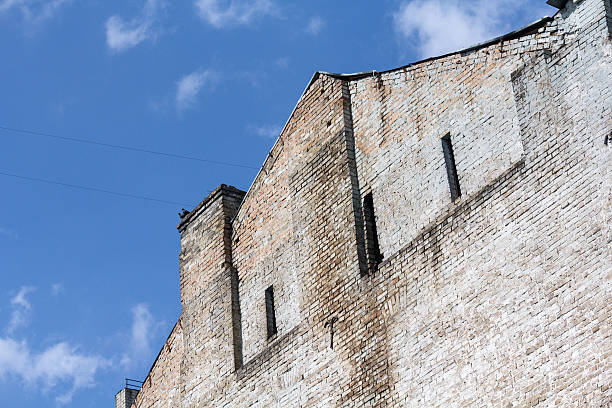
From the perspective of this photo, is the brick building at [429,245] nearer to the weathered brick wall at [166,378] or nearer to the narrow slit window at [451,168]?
the narrow slit window at [451,168]

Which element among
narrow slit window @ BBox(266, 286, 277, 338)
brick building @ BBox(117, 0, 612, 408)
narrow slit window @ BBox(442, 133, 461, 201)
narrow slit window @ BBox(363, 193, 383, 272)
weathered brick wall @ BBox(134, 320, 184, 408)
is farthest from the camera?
weathered brick wall @ BBox(134, 320, 184, 408)

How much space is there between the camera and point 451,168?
16719 millimetres

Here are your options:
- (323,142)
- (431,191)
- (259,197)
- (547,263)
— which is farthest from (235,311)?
(547,263)

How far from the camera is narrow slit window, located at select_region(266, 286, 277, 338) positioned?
63.1ft

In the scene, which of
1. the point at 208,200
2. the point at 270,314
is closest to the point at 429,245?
the point at 270,314

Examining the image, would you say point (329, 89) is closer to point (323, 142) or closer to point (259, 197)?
point (323, 142)

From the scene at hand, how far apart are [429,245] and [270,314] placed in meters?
4.01

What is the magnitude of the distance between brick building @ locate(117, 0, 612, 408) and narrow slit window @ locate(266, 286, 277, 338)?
3 centimetres

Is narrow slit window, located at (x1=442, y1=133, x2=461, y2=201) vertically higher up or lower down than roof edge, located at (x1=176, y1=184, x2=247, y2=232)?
lower down

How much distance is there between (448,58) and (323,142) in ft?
9.49

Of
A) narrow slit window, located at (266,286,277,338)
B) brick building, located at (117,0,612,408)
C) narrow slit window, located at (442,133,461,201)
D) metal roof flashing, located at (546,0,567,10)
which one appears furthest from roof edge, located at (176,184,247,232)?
metal roof flashing, located at (546,0,567,10)

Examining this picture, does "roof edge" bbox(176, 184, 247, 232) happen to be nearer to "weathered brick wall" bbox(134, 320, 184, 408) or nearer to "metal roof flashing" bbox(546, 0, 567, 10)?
"weathered brick wall" bbox(134, 320, 184, 408)

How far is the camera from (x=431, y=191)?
16812 mm

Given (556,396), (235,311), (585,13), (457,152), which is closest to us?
(556,396)
